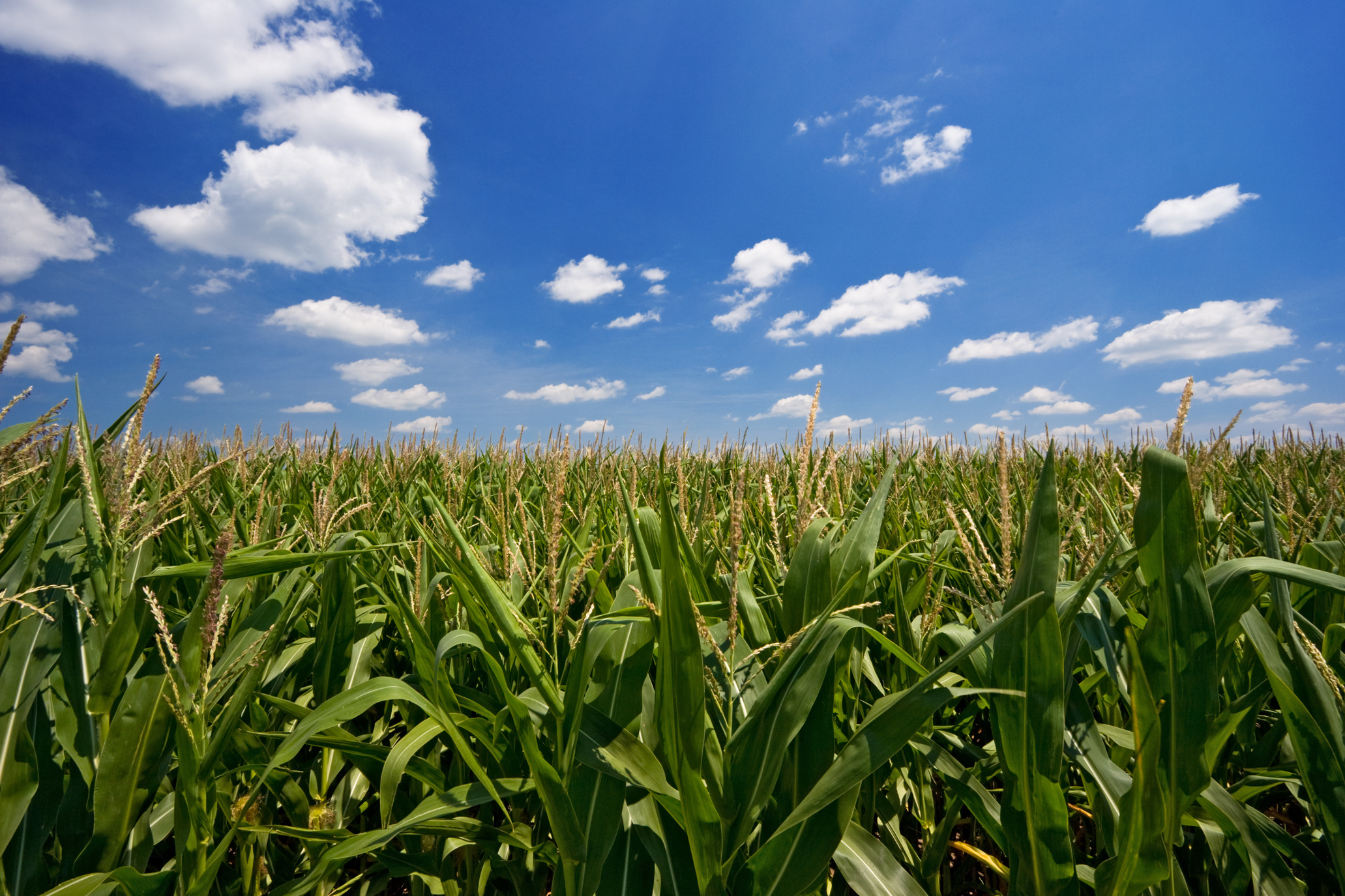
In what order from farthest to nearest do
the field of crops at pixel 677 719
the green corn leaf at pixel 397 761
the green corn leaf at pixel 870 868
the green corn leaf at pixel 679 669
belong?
the green corn leaf at pixel 397 761 < the green corn leaf at pixel 870 868 < the field of crops at pixel 677 719 < the green corn leaf at pixel 679 669

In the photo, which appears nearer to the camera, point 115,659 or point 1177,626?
point 1177,626

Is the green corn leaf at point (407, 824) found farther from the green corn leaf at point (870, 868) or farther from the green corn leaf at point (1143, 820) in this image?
the green corn leaf at point (1143, 820)

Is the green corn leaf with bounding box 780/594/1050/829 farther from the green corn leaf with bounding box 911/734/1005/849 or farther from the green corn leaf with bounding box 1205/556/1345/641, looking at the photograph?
the green corn leaf with bounding box 1205/556/1345/641

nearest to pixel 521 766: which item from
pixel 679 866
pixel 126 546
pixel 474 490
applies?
pixel 679 866

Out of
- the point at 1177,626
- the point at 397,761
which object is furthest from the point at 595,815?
the point at 1177,626

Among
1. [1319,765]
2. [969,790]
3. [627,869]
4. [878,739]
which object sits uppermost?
[878,739]

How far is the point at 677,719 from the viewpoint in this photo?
832 mm

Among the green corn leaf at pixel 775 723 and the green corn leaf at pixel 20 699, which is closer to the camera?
the green corn leaf at pixel 775 723

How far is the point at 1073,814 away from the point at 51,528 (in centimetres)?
259

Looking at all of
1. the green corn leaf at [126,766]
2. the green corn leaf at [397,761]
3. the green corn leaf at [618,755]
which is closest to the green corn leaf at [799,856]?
the green corn leaf at [618,755]

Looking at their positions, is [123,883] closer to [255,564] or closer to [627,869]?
[255,564]

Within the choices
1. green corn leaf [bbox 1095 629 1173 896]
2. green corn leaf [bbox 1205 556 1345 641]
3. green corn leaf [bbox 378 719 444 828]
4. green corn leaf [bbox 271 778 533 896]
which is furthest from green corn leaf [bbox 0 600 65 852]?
green corn leaf [bbox 1205 556 1345 641]

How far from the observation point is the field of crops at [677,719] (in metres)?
0.88

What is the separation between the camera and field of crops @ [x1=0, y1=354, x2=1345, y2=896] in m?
0.88
